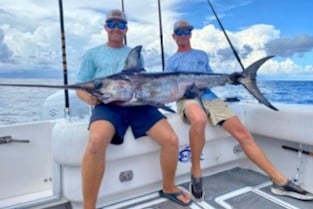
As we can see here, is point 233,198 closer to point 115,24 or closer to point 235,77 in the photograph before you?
point 235,77

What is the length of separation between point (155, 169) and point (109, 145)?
432 mm

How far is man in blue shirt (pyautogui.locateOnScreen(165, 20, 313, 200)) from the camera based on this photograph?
5.83 feet

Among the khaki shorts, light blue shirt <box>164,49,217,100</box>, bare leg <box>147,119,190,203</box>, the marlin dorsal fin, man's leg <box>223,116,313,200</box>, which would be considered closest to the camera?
the marlin dorsal fin

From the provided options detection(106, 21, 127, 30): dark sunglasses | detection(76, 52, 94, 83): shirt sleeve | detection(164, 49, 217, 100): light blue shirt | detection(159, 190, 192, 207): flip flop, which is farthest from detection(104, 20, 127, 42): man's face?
detection(159, 190, 192, 207): flip flop

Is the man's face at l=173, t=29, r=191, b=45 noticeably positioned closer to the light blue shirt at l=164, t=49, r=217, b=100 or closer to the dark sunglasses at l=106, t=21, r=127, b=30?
the light blue shirt at l=164, t=49, r=217, b=100

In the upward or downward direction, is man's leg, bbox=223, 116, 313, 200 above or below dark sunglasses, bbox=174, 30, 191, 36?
below

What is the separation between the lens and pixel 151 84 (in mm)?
1507

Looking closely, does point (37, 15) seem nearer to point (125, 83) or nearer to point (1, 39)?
point (1, 39)

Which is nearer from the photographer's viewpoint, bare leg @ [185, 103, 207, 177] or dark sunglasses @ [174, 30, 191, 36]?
bare leg @ [185, 103, 207, 177]

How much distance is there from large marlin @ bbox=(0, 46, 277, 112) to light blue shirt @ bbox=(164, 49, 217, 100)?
1.22ft

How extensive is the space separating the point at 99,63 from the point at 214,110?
90cm

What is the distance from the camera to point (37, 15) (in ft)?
13.0

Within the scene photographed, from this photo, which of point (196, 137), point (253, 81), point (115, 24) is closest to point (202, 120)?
point (196, 137)

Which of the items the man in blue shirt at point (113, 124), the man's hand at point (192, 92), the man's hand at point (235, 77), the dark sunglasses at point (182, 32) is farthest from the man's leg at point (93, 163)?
the dark sunglasses at point (182, 32)
